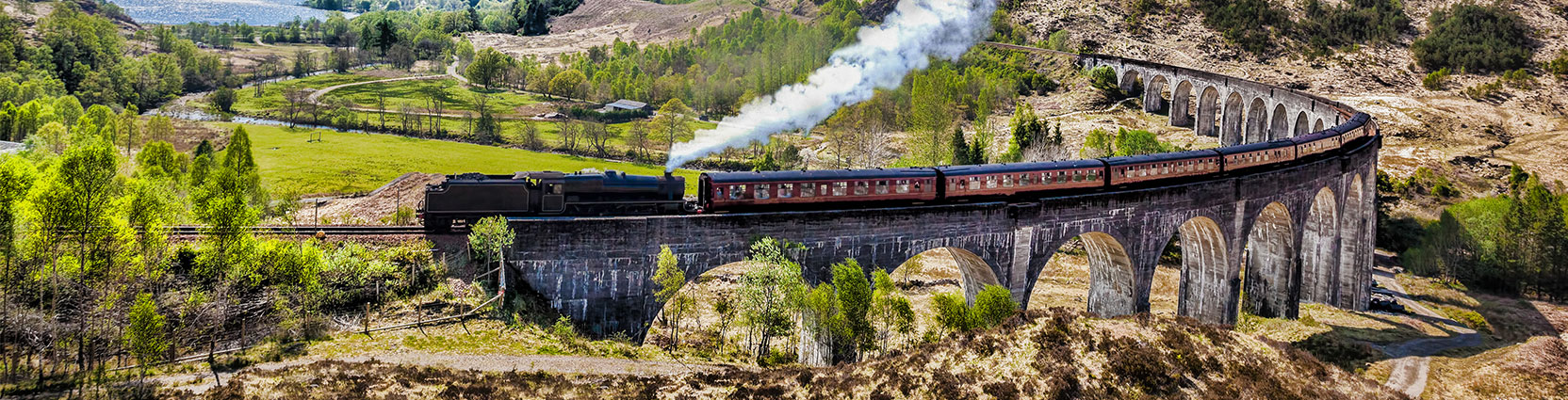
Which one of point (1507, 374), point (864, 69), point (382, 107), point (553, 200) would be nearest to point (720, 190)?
point (553, 200)

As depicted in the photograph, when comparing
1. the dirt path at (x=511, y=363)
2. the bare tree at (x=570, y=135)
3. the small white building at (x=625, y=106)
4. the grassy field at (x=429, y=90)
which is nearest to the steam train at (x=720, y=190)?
the dirt path at (x=511, y=363)

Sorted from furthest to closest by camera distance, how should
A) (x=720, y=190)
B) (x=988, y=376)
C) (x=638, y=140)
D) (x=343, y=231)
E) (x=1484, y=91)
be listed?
(x=1484, y=91)
(x=638, y=140)
(x=343, y=231)
(x=720, y=190)
(x=988, y=376)

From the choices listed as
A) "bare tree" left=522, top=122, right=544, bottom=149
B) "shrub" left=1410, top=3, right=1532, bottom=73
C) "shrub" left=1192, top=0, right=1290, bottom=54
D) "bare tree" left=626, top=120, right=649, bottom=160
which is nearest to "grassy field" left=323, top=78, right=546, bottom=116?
"bare tree" left=522, top=122, right=544, bottom=149

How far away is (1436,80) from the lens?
120m

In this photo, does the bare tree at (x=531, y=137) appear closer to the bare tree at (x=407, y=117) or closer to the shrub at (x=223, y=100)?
the bare tree at (x=407, y=117)

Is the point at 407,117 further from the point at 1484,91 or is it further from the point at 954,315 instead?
the point at 1484,91

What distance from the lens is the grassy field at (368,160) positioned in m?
82.3

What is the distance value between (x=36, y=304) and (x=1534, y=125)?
12601 cm

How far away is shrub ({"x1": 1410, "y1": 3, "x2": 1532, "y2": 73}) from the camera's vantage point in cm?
12244

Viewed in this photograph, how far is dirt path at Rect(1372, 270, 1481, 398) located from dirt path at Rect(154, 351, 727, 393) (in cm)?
3316

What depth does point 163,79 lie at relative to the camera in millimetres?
126312

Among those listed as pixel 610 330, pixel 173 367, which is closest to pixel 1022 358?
pixel 610 330

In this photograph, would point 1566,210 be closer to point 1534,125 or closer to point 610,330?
point 1534,125

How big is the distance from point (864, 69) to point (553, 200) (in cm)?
7190
